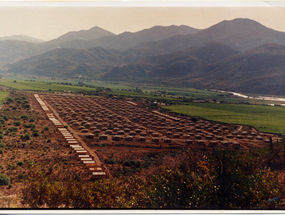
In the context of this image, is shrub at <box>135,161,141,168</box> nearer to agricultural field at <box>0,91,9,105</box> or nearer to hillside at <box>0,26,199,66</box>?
hillside at <box>0,26,199,66</box>

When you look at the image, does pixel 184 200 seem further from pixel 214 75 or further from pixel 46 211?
pixel 214 75

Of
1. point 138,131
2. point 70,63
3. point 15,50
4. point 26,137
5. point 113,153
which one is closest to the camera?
point 113,153

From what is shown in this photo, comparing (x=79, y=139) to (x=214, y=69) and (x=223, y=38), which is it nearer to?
(x=223, y=38)

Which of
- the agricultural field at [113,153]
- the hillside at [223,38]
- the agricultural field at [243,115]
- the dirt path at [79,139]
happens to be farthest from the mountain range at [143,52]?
the agricultural field at [243,115]

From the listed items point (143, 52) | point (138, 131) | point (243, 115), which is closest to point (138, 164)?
point (138, 131)

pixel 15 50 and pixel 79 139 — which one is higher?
pixel 15 50

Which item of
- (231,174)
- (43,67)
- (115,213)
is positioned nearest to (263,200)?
(231,174)

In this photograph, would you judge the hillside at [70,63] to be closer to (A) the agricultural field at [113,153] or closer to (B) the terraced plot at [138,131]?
(A) the agricultural field at [113,153]
